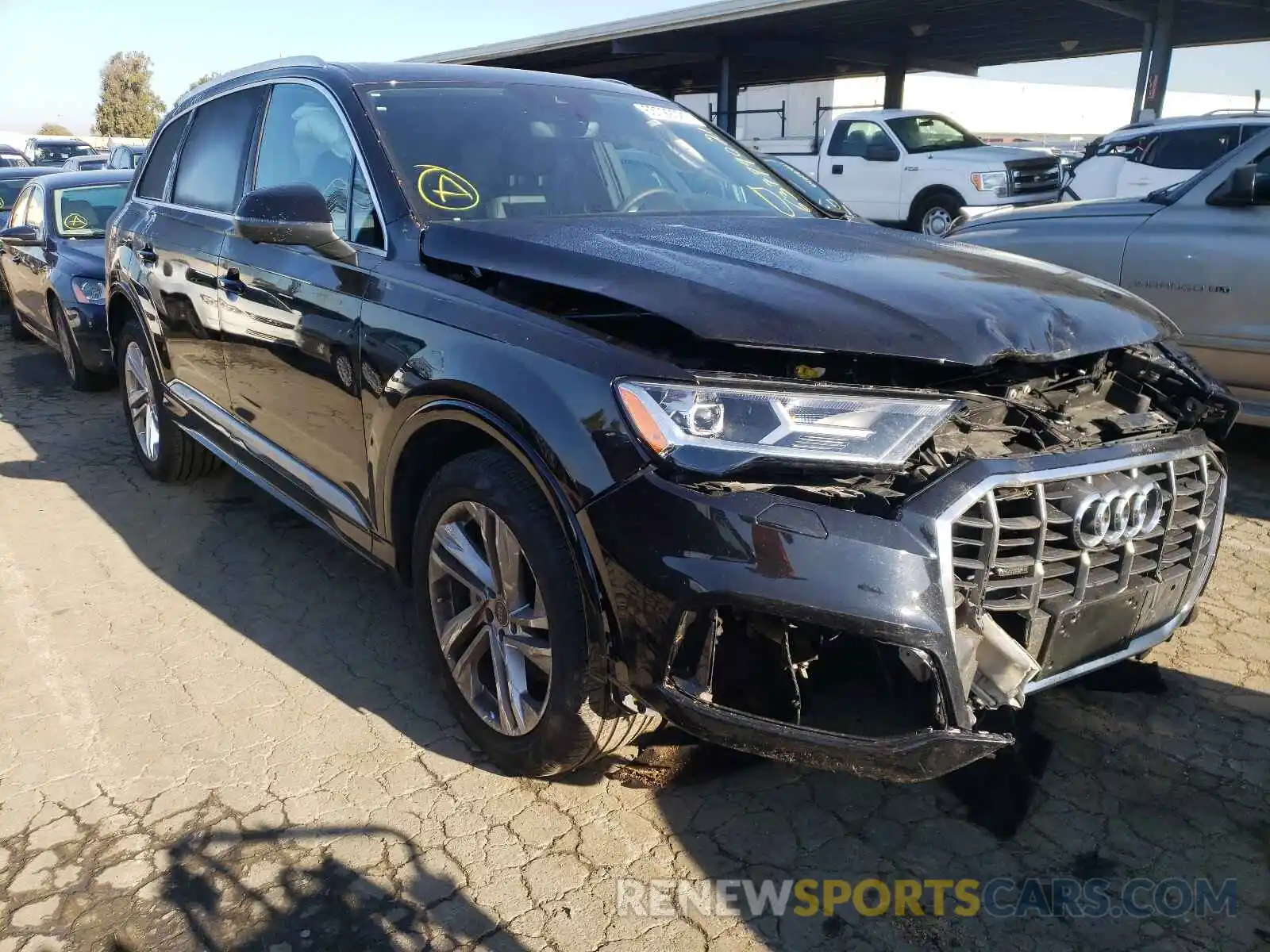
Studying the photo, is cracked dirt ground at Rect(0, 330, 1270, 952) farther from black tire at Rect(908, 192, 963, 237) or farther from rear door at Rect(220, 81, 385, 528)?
black tire at Rect(908, 192, 963, 237)

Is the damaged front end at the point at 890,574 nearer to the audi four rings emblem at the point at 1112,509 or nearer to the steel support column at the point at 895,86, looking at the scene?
the audi four rings emblem at the point at 1112,509

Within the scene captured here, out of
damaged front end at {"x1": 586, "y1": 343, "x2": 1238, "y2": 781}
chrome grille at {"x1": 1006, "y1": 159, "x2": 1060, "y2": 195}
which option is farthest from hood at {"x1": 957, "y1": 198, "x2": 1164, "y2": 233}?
chrome grille at {"x1": 1006, "y1": 159, "x2": 1060, "y2": 195}

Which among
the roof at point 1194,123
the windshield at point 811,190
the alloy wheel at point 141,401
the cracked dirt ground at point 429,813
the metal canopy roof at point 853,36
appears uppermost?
the metal canopy roof at point 853,36

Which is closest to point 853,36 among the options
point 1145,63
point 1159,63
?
point 1145,63

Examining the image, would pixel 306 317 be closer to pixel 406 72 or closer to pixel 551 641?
pixel 406 72

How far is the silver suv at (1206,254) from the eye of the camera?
4.83m

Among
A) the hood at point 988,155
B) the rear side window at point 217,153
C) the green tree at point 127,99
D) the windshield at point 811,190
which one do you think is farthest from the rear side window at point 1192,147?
the green tree at point 127,99

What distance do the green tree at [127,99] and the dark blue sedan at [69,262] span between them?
52991mm

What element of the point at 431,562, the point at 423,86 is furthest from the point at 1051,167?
the point at 431,562

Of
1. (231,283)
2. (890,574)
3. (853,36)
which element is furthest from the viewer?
(853,36)

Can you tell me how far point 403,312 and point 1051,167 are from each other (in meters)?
13.6

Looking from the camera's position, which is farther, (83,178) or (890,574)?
(83,178)

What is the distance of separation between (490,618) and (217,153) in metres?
2.80

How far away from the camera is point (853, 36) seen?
2261 cm
